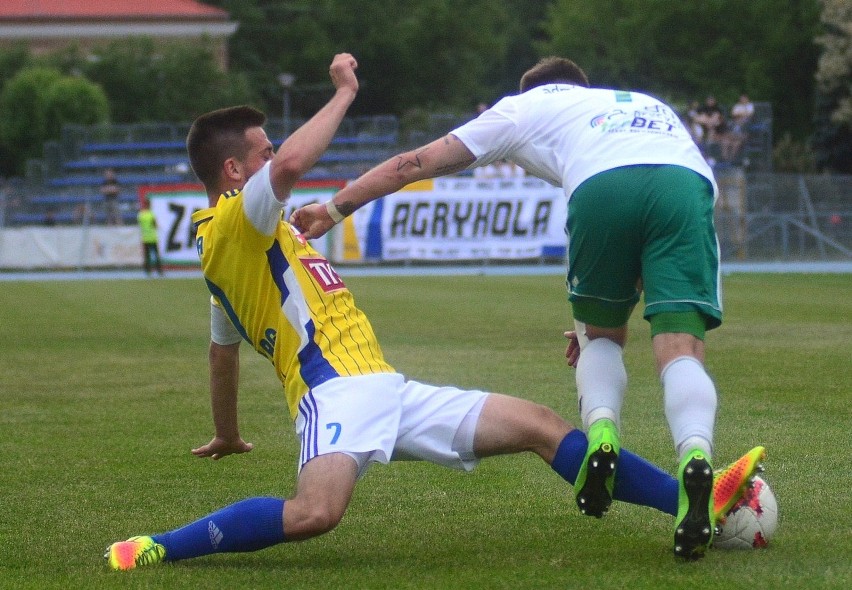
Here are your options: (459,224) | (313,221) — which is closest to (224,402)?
(313,221)

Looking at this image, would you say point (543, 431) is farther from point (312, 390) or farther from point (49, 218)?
point (49, 218)

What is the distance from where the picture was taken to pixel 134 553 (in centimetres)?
461

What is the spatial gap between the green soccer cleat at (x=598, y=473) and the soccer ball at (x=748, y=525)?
0.44 metres

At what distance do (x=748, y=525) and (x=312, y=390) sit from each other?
59.3 inches

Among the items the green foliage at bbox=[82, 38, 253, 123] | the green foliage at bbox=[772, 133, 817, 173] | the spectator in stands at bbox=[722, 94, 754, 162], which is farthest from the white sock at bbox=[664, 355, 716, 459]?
the green foliage at bbox=[82, 38, 253, 123]

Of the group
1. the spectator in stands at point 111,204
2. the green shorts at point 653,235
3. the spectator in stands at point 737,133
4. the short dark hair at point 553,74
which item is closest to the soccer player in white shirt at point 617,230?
the green shorts at point 653,235

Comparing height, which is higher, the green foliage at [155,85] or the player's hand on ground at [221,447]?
the player's hand on ground at [221,447]

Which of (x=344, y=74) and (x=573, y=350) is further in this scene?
(x=573, y=350)

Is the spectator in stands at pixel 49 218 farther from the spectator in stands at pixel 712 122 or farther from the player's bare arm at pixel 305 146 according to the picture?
the player's bare arm at pixel 305 146

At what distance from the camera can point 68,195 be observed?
37344mm

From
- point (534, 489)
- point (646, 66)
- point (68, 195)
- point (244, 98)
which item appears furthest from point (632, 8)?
point (534, 489)

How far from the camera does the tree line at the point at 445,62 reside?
45.6 meters

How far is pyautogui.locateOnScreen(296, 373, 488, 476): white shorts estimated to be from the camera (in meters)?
4.48

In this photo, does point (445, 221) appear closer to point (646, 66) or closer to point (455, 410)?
point (455, 410)
